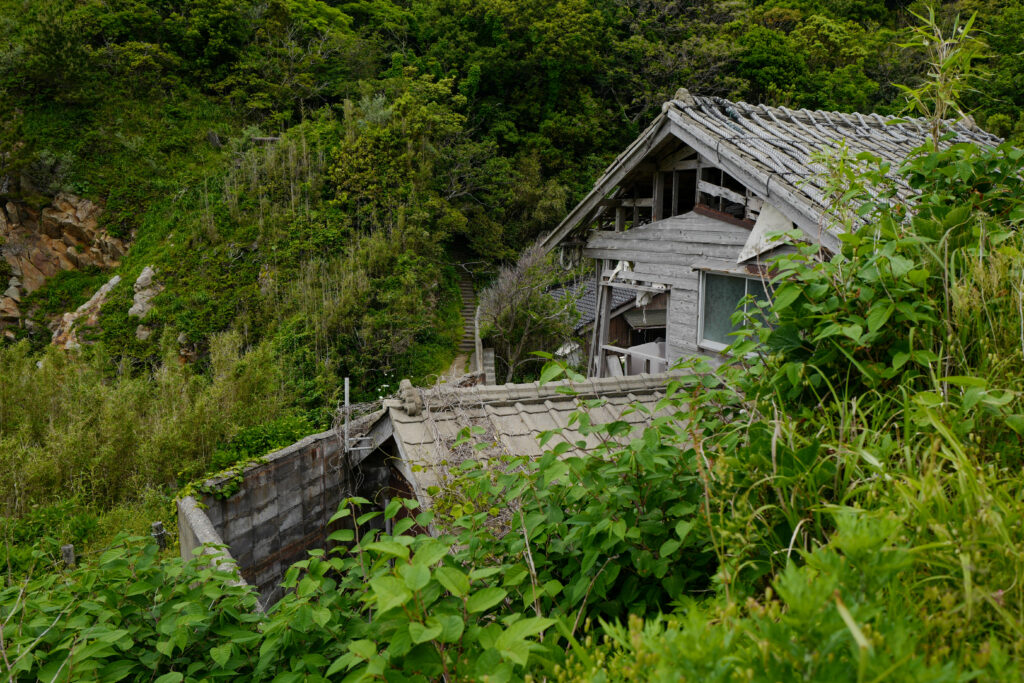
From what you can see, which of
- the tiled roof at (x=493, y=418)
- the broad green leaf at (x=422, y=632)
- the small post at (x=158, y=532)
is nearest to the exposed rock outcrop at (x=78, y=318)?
the small post at (x=158, y=532)

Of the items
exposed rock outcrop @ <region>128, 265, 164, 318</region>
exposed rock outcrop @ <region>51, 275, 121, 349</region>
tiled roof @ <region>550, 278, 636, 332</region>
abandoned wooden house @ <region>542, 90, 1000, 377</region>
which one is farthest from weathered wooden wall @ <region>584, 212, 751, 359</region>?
exposed rock outcrop @ <region>51, 275, 121, 349</region>

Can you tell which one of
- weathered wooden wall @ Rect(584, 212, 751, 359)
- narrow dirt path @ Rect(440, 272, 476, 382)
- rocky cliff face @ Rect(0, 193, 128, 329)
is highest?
rocky cliff face @ Rect(0, 193, 128, 329)

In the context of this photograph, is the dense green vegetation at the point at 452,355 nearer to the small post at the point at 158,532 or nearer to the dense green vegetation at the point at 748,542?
the dense green vegetation at the point at 748,542

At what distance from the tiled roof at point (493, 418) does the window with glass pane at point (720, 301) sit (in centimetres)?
168

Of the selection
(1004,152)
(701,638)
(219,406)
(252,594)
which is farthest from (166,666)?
(219,406)

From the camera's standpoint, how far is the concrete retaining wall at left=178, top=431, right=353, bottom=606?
183 inches

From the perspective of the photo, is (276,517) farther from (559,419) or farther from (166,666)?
(166,666)

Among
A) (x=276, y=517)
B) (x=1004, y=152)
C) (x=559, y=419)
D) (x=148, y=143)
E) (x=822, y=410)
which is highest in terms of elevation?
(x=148, y=143)

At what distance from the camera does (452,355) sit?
15953mm

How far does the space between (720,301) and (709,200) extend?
0.97m

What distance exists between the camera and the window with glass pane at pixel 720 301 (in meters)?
4.94

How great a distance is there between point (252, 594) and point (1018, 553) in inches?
71.8

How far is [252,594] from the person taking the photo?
1724 mm

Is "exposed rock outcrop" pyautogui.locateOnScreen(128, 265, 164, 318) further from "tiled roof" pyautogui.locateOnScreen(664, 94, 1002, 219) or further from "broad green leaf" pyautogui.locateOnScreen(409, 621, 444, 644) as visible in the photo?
"broad green leaf" pyautogui.locateOnScreen(409, 621, 444, 644)
